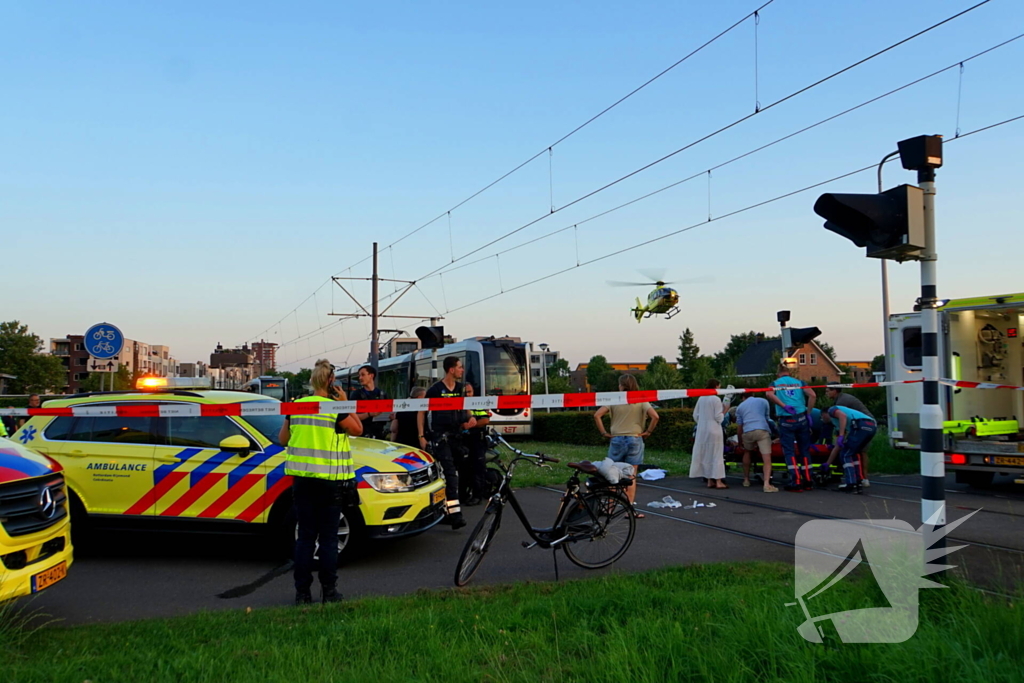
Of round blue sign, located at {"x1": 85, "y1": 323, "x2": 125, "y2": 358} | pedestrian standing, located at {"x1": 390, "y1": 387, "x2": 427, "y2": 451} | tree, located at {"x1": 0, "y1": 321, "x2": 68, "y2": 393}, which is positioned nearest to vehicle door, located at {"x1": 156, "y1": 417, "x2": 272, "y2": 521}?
pedestrian standing, located at {"x1": 390, "y1": 387, "x2": 427, "y2": 451}

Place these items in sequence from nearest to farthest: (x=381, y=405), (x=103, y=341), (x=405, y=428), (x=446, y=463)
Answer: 1. (x=381, y=405)
2. (x=446, y=463)
3. (x=405, y=428)
4. (x=103, y=341)

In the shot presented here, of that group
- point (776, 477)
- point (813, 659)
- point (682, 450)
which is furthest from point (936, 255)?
point (682, 450)

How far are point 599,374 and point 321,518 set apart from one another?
99993 millimetres

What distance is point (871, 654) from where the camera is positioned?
3572 millimetres

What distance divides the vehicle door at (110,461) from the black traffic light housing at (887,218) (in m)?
6.14

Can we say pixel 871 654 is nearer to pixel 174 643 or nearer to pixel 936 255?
pixel 936 255

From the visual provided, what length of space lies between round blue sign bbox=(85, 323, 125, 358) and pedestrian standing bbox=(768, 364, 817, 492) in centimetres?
979

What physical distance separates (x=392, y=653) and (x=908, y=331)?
1179 centimetres

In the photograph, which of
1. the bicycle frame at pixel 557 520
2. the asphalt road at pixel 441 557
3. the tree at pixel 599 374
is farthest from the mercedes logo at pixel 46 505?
the tree at pixel 599 374

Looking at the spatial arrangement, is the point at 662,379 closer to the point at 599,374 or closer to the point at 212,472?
the point at 212,472

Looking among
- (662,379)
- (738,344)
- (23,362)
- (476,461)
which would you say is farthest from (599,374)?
(476,461)

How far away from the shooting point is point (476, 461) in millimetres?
10000

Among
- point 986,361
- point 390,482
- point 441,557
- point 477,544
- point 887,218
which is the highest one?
point 887,218

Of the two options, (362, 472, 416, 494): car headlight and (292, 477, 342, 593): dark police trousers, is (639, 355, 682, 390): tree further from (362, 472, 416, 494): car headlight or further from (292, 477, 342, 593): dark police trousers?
(292, 477, 342, 593): dark police trousers
